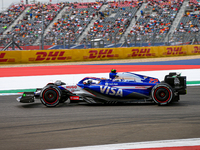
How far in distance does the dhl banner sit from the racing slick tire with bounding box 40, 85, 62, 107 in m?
16.5

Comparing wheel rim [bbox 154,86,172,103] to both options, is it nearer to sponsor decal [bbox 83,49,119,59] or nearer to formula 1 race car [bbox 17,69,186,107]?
formula 1 race car [bbox 17,69,186,107]

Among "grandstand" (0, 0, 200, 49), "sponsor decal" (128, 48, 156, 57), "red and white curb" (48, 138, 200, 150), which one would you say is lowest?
"red and white curb" (48, 138, 200, 150)

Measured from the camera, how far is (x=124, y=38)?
29031 millimetres

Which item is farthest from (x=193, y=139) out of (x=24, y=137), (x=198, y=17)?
(x=198, y=17)

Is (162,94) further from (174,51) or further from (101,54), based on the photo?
(174,51)

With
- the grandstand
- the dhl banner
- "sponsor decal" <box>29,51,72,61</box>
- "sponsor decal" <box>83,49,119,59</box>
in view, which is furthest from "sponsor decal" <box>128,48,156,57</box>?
"sponsor decal" <box>29,51,72,61</box>

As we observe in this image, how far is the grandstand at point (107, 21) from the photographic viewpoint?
29.1m

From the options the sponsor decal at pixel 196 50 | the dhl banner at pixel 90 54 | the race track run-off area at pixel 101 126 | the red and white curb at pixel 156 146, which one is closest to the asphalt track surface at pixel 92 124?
the race track run-off area at pixel 101 126

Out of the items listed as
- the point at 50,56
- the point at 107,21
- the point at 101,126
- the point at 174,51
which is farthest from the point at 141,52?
the point at 101,126

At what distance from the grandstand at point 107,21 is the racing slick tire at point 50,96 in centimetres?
2051

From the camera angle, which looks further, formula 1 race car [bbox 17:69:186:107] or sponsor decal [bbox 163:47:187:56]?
sponsor decal [bbox 163:47:187:56]

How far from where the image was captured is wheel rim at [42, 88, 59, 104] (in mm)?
7875

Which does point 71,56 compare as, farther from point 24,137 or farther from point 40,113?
point 24,137

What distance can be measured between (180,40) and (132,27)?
11542 mm
